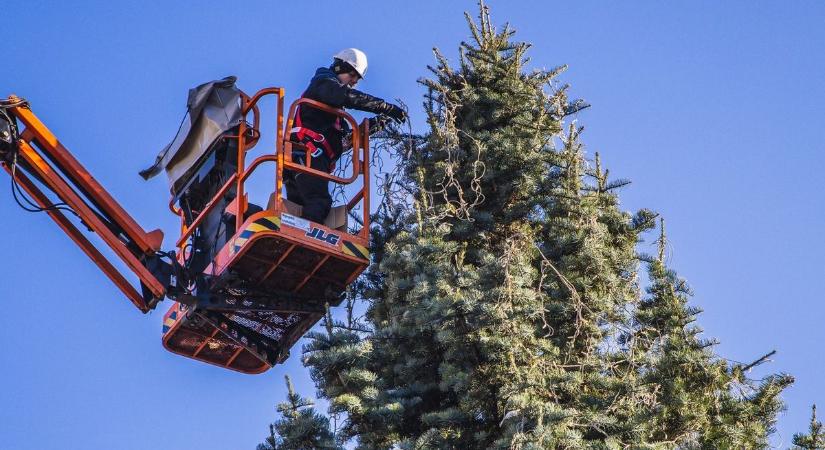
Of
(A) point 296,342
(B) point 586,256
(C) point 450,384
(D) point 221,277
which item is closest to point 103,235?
(D) point 221,277

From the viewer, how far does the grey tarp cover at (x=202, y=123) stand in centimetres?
1469

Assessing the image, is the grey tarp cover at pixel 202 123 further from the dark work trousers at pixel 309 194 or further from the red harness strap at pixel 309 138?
the dark work trousers at pixel 309 194

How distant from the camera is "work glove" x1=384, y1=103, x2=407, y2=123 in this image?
15.0 m

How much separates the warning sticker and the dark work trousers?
0.47 meters

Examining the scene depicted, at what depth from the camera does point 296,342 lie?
49.5ft

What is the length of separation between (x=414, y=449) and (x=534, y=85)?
5146 mm

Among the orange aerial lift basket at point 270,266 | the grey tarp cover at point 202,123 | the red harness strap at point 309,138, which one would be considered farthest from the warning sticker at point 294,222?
the grey tarp cover at point 202,123

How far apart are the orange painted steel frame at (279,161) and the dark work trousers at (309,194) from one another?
15cm

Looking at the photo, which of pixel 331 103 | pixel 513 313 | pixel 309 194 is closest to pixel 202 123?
pixel 331 103

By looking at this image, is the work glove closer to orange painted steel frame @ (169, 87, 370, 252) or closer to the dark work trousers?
orange painted steel frame @ (169, 87, 370, 252)

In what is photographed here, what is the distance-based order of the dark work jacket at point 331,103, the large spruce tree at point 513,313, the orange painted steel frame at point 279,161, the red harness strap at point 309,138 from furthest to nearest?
the dark work jacket at point 331,103, the red harness strap at point 309,138, the orange painted steel frame at point 279,161, the large spruce tree at point 513,313

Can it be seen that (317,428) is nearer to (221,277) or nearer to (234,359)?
(221,277)

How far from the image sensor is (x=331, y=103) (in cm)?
1466

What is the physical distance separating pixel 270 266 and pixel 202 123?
6.79 feet
